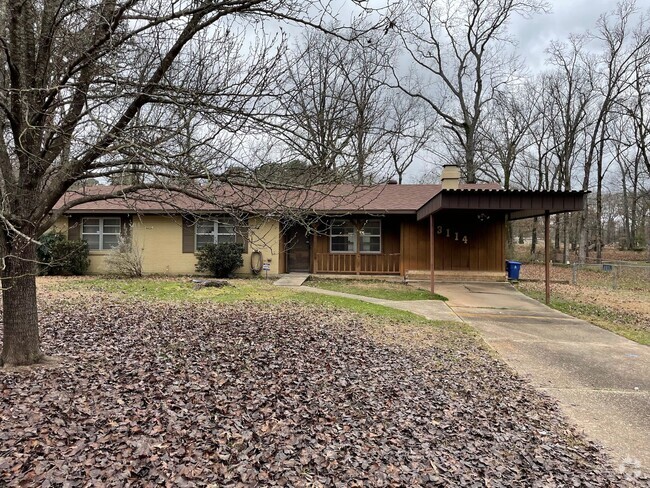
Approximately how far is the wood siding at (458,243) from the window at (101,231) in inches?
423

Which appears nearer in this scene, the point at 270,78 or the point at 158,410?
the point at 158,410

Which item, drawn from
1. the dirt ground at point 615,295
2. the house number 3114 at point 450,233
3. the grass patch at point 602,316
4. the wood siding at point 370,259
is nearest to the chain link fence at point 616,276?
the dirt ground at point 615,295

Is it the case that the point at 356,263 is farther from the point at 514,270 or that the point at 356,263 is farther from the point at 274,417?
the point at 274,417

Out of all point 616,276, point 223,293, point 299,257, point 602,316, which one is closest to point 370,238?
point 299,257

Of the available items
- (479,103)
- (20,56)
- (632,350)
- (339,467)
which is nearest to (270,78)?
(20,56)

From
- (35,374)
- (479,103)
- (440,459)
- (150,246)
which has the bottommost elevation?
(440,459)

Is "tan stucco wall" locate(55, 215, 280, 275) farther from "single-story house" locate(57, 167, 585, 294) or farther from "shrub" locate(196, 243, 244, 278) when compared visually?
"shrub" locate(196, 243, 244, 278)

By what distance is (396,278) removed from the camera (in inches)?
587

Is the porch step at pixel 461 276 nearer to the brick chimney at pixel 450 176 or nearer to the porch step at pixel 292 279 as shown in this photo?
the brick chimney at pixel 450 176

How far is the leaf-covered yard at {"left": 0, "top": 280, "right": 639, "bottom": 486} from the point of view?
281cm

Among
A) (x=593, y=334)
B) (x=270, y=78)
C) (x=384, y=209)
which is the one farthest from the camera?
(x=384, y=209)

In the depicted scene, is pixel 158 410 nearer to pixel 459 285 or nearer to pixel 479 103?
pixel 459 285

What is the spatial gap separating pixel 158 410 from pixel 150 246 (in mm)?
12916

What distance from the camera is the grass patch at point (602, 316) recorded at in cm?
737
